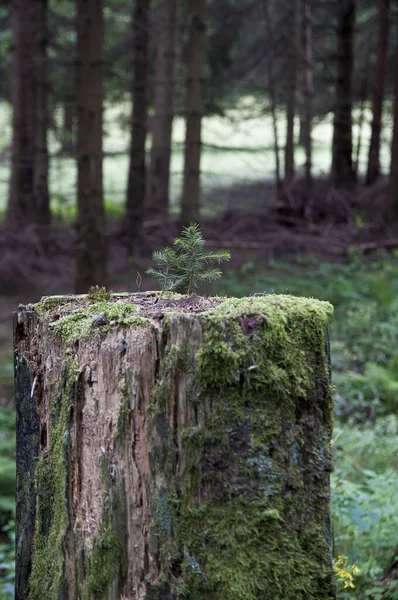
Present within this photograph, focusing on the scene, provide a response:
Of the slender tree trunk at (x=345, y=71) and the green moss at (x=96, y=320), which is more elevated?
the slender tree trunk at (x=345, y=71)

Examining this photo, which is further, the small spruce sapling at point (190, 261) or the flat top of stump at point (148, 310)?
the small spruce sapling at point (190, 261)

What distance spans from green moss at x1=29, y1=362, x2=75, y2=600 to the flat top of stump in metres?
0.20

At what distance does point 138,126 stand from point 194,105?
3815 millimetres

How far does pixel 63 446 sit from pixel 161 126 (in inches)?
684

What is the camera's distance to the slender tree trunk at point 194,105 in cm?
1133

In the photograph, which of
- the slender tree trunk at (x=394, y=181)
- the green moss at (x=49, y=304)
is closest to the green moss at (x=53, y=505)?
the green moss at (x=49, y=304)

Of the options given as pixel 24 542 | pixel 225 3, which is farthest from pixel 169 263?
pixel 225 3

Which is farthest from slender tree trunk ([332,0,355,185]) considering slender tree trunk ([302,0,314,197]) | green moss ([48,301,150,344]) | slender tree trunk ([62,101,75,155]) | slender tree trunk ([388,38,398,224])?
green moss ([48,301,150,344])

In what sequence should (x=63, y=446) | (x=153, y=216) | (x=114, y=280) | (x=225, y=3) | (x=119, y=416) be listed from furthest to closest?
(x=225, y=3), (x=153, y=216), (x=114, y=280), (x=63, y=446), (x=119, y=416)

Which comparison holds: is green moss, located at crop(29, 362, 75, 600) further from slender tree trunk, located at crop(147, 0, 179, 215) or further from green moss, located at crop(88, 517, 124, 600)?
slender tree trunk, located at crop(147, 0, 179, 215)

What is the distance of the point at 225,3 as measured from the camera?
68.2ft

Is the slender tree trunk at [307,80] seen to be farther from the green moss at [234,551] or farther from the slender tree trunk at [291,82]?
the green moss at [234,551]

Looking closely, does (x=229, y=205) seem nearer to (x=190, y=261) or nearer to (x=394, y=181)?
(x=394, y=181)

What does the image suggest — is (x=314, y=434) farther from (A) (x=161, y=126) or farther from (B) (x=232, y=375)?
(A) (x=161, y=126)
